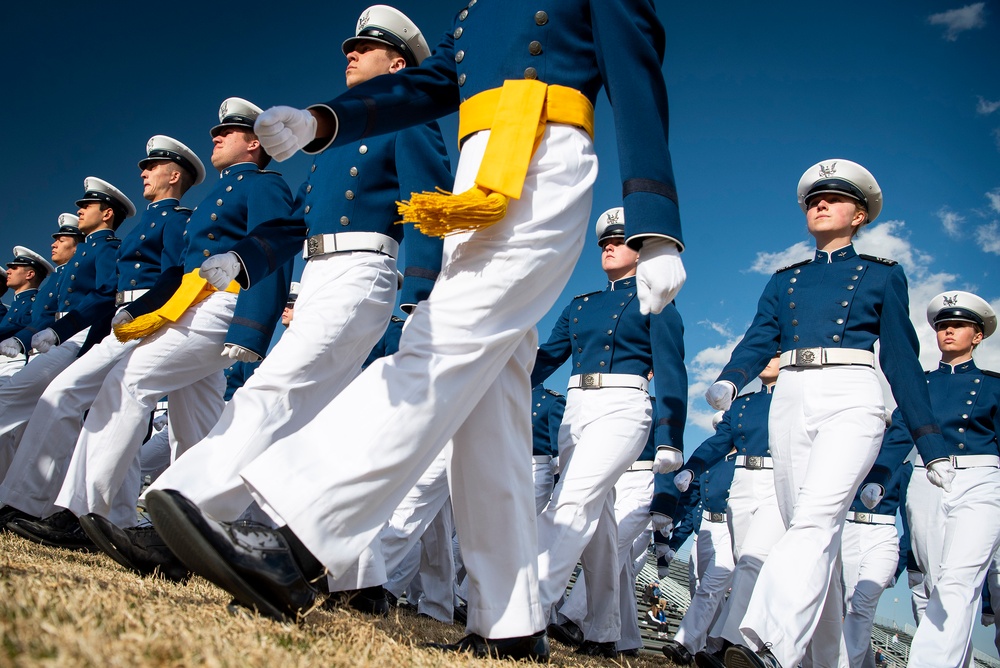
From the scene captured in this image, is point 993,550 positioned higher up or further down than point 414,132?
further down

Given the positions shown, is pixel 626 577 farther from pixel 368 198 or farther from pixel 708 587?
pixel 368 198

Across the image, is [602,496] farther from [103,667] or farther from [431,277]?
[103,667]

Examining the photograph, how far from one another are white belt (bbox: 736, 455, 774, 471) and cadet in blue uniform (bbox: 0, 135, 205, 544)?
16.3ft

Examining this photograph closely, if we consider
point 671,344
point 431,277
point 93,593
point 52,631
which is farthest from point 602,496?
point 52,631

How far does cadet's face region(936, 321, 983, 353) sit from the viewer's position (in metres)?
6.44

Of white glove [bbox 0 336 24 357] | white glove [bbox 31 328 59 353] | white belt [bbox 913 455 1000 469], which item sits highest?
white belt [bbox 913 455 1000 469]

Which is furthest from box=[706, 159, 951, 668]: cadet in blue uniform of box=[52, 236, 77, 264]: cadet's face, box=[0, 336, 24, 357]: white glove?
box=[52, 236, 77, 264]: cadet's face

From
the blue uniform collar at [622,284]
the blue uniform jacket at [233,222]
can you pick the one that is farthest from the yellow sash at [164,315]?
the blue uniform collar at [622,284]

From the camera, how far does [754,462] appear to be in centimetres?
710

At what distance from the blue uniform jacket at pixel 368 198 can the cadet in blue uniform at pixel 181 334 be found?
44cm

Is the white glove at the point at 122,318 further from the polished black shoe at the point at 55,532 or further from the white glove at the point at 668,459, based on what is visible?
the white glove at the point at 668,459

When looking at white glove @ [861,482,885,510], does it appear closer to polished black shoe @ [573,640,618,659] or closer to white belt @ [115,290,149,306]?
polished black shoe @ [573,640,618,659]

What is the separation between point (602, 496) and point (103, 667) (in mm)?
3635

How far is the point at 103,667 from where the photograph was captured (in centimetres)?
109
